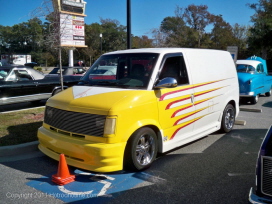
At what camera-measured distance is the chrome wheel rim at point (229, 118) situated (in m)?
7.07

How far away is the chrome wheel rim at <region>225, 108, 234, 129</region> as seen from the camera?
7066mm

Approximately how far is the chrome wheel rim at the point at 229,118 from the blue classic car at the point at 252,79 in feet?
16.1

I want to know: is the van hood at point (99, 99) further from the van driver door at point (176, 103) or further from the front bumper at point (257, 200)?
the front bumper at point (257, 200)

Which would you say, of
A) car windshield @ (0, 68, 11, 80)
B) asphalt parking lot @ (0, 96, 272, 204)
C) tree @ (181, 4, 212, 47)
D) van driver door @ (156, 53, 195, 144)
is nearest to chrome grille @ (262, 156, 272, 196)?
asphalt parking lot @ (0, 96, 272, 204)

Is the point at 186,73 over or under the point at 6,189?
over

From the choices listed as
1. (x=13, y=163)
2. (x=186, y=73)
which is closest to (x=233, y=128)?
(x=186, y=73)

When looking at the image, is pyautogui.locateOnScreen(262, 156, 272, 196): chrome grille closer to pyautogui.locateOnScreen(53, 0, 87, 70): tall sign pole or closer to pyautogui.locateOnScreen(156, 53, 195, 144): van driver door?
pyautogui.locateOnScreen(156, 53, 195, 144): van driver door

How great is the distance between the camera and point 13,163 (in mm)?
5102

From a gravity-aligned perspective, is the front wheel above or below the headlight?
below

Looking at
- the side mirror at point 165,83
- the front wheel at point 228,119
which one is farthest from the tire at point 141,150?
the front wheel at point 228,119

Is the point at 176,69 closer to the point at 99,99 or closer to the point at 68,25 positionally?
Answer: the point at 99,99

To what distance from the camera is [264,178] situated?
2867mm

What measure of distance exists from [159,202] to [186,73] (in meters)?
2.75

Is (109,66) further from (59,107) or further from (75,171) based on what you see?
(75,171)
